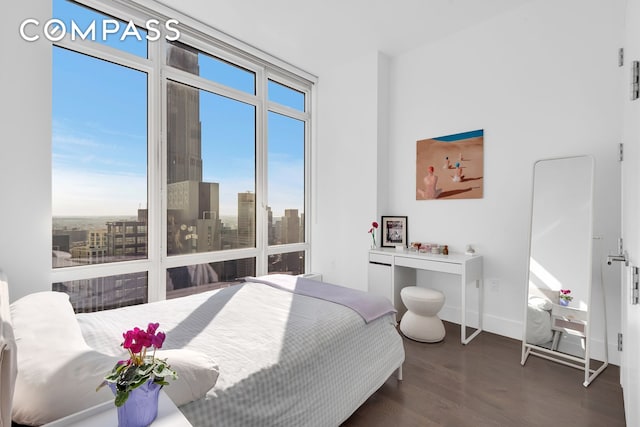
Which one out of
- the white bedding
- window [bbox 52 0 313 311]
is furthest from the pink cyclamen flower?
window [bbox 52 0 313 311]

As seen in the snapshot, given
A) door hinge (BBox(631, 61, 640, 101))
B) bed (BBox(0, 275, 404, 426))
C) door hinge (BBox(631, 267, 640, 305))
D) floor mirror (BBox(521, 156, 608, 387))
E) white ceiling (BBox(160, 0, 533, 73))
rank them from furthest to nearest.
Answer: 1. white ceiling (BBox(160, 0, 533, 73))
2. floor mirror (BBox(521, 156, 608, 387))
3. door hinge (BBox(631, 61, 640, 101))
4. door hinge (BBox(631, 267, 640, 305))
5. bed (BBox(0, 275, 404, 426))

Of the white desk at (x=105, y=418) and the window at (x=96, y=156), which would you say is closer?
the white desk at (x=105, y=418)

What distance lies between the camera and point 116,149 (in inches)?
104

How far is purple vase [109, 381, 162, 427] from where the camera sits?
0.72 metres

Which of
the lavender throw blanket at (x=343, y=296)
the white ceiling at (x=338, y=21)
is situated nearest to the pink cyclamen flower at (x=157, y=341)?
the lavender throw blanket at (x=343, y=296)

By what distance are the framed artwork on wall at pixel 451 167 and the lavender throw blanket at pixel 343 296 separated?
171 cm

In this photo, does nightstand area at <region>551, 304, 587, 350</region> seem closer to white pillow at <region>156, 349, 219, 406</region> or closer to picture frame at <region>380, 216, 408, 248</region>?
picture frame at <region>380, 216, 408, 248</region>

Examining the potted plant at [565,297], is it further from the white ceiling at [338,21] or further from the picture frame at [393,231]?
the white ceiling at [338,21]

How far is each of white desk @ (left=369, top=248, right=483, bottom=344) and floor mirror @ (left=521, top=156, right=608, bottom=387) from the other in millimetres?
469

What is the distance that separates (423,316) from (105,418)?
2.60m

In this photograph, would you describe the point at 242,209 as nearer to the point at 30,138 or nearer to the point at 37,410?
the point at 30,138

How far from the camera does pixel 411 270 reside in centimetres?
350

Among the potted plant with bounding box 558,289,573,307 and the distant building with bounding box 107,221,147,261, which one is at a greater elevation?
the distant building with bounding box 107,221,147,261

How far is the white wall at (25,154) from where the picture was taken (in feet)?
6.23
